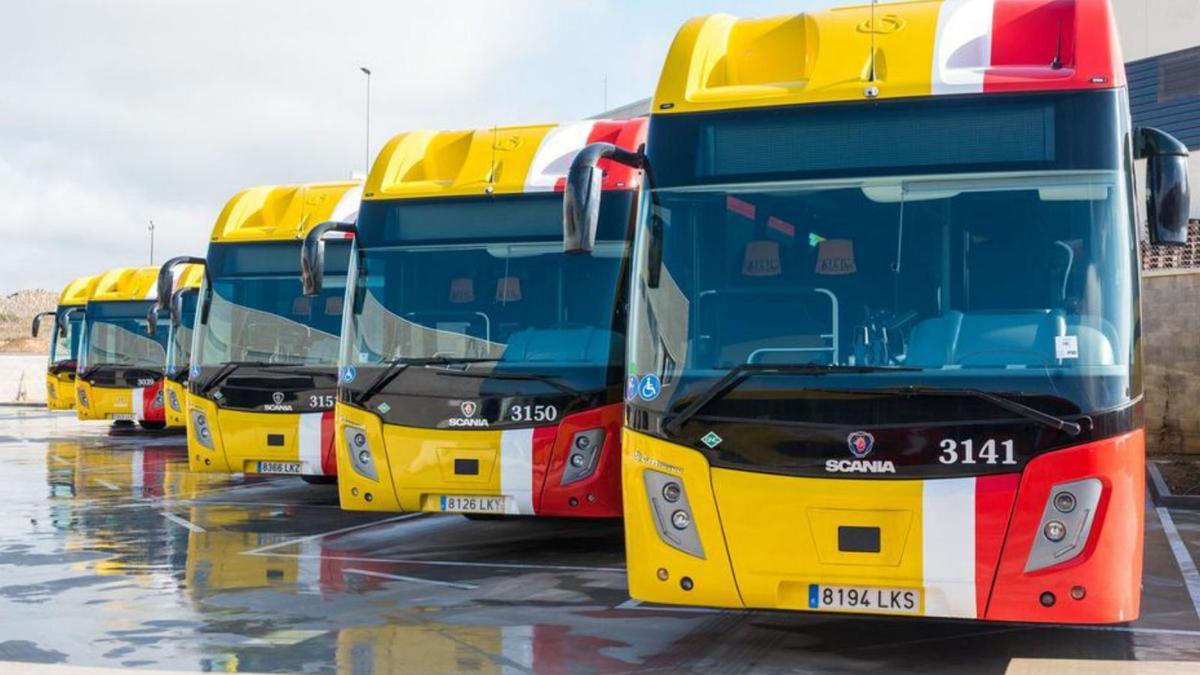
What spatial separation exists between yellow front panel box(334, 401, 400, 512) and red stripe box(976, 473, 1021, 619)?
4.93 m

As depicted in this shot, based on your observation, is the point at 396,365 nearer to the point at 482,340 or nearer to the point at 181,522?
the point at 482,340

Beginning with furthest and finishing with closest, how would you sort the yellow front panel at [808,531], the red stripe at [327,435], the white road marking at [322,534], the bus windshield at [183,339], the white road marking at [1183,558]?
the bus windshield at [183,339] < the red stripe at [327,435] < the white road marking at [322,534] < the white road marking at [1183,558] < the yellow front panel at [808,531]

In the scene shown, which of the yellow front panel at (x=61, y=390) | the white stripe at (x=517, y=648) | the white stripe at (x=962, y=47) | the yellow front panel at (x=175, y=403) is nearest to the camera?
the white stripe at (x=962, y=47)

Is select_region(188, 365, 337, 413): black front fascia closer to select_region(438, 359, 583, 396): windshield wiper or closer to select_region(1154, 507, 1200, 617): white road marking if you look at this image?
select_region(438, 359, 583, 396): windshield wiper

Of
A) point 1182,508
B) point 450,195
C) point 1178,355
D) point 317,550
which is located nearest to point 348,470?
point 317,550

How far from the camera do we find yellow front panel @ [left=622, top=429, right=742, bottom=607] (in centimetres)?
664

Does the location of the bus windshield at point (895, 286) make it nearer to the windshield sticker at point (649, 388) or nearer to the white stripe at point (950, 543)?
the windshield sticker at point (649, 388)

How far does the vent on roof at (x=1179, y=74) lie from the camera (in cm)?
2855

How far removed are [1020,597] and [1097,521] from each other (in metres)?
0.46

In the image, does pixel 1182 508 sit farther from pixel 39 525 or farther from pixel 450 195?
pixel 39 525

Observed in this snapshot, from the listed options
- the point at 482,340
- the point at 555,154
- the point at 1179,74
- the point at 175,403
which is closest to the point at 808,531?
the point at 482,340

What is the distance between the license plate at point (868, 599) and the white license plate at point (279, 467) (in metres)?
7.71

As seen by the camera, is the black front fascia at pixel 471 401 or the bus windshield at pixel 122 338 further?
the bus windshield at pixel 122 338

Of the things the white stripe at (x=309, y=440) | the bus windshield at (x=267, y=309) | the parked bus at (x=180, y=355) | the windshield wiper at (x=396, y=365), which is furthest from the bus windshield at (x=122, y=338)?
the windshield wiper at (x=396, y=365)
